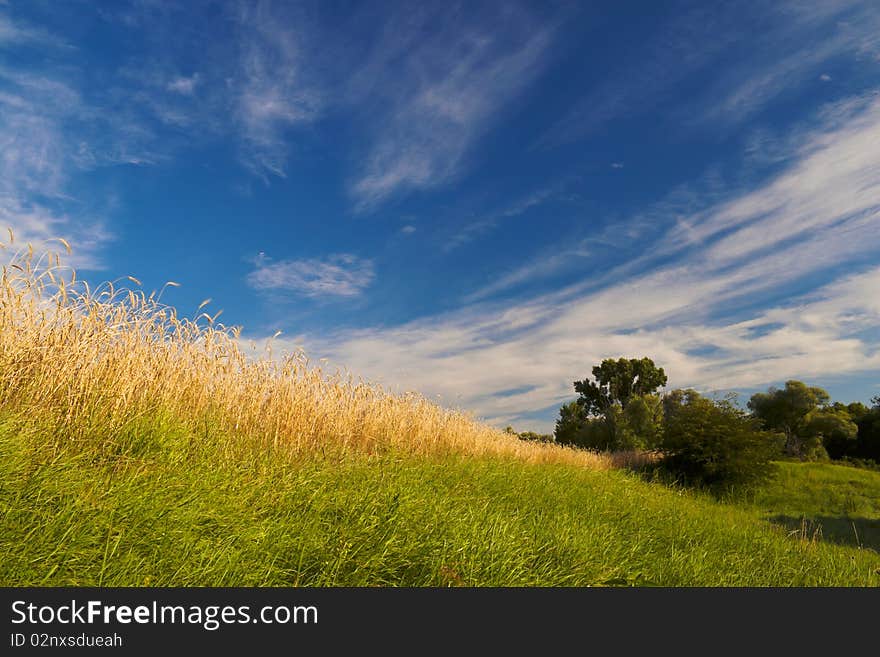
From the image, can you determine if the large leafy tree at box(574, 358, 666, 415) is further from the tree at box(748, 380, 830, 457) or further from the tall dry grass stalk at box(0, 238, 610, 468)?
the tall dry grass stalk at box(0, 238, 610, 468)

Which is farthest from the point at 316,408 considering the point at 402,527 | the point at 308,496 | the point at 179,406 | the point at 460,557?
the point at 460,557

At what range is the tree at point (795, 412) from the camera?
32094mm

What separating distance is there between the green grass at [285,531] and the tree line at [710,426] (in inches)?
447

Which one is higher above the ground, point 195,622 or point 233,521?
point 233,521

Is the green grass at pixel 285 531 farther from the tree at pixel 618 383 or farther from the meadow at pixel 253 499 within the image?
the tree at pixel 618 383

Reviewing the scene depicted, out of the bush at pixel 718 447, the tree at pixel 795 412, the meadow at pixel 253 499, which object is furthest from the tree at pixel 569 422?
the meadow at pixel 253 499

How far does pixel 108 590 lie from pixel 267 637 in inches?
38.1

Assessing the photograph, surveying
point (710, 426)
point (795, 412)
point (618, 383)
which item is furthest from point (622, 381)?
point (710, 426)

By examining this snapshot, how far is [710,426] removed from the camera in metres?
19.5

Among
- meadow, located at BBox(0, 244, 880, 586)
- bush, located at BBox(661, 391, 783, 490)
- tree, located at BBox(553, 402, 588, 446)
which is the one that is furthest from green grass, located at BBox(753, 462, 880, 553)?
tree, located at BBox(553, 402, 588, 446)

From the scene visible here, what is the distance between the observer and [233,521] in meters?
4.16

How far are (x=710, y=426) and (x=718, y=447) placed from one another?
1.31 meters

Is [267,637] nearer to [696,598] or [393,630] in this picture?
[393,630]

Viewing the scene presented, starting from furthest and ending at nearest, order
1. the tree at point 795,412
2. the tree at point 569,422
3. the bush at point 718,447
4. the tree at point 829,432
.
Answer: the tree at point 569,422
the tree at point 795,412
the tree at point 829,432
the bush at point 718,447
